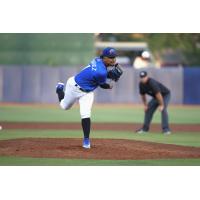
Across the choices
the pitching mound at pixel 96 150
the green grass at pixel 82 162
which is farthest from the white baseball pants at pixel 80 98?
the green grass at pixel 82 162

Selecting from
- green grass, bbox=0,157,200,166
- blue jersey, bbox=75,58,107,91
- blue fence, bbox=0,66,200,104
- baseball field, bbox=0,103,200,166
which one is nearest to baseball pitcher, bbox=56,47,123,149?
blue jersey, bbox=75,58,107,91

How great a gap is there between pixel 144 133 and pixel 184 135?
2.44 ft

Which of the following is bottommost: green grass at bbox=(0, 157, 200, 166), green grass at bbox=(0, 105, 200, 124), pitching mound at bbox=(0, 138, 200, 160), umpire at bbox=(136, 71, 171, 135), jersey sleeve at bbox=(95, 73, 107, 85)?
green grass at bbox=(0, 157, 200, 166)

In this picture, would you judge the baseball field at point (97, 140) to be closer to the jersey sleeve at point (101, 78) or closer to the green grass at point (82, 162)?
the green grass at point (82, 162)

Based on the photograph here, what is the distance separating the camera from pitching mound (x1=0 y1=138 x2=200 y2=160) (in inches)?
355

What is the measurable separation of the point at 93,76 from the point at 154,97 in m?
3.30

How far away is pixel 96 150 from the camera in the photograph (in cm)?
938

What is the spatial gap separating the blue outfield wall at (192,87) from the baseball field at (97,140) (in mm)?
3318

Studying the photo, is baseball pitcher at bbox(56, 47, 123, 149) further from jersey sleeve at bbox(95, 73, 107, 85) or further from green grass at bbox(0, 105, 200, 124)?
green grass at bbox(0, 105, 200, 124)

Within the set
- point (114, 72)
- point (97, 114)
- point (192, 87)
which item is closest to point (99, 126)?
point (97, 114)

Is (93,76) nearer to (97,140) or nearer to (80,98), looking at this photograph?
(80,98)

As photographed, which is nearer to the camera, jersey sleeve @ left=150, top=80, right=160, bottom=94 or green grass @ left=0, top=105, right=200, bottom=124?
jersey sleeve @ left=150, top=80, right=160, bottom=94
